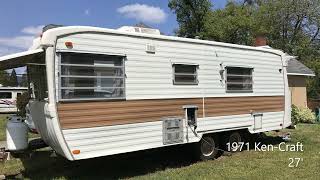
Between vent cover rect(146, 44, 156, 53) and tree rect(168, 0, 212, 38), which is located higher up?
tree rect(168, 0, 212, 38)

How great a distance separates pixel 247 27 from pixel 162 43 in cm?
3148

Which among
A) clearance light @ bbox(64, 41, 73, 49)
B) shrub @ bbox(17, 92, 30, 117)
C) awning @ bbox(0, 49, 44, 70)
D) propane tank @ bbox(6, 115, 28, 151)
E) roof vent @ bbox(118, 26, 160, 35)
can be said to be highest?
roof vent @ bbox(118, 26, 160, 35)

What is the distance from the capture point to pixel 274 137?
14.7 metres

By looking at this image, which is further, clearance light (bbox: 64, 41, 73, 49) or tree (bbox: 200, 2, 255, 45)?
tree (bbox: 200, 2, 255, 45)

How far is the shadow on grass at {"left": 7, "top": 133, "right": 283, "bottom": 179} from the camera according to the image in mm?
9500

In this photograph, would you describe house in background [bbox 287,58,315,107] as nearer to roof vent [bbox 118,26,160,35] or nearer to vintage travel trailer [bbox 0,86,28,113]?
roof vent [bbox 118,26,160,35]

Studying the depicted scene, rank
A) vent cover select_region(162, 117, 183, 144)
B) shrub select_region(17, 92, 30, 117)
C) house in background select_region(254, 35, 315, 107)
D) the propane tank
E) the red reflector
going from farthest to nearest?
1. house in background select_region(254, 35, 315, 107)
2. shrub select_region(17, 92, 30, 117)
3. vent cover select_region(162, 117, 183, 144)
4. the propane tank
5. the red reflector

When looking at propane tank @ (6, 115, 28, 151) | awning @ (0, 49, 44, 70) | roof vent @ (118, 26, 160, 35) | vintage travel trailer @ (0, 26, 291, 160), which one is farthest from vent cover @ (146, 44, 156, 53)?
propane tank @ (6, 115, 28, 151)

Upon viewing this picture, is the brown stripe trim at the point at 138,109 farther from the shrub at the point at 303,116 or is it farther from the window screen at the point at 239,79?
the shrub at the point at 303,116

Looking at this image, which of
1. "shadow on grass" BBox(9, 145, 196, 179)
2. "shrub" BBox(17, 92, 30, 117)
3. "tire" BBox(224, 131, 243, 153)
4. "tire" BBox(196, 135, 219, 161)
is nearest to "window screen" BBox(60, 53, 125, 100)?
"shadow on grass" BBox(9, 145, 196, 179)

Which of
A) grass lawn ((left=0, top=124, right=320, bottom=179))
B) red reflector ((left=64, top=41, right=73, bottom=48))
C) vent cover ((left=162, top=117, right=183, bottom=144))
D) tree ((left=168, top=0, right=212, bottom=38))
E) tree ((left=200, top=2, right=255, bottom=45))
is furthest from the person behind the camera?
tree ((left=168, top=0, right=212, bottom=38))

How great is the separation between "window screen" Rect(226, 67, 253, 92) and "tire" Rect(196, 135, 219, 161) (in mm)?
1399

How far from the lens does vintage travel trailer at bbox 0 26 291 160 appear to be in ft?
26.2

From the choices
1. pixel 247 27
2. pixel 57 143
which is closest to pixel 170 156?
pixel 57 143
